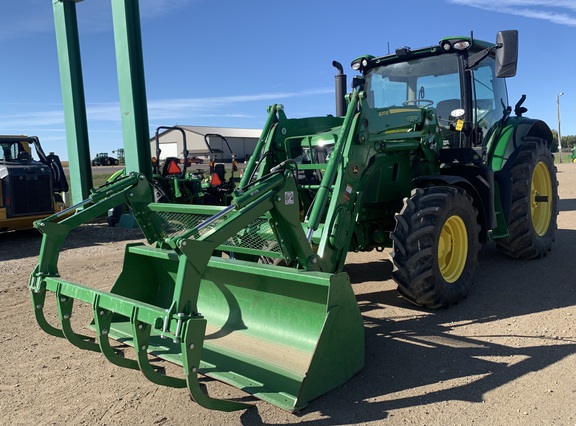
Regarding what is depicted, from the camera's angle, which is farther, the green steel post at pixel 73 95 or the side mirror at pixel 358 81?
the green steel post at pixel 73 95

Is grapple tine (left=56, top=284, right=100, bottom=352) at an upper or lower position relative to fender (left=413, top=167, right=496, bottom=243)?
lower

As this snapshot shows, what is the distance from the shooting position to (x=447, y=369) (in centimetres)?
365

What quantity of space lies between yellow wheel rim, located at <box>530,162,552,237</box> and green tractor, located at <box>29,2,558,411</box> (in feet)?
0.48

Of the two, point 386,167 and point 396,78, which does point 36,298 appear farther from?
point 396,78

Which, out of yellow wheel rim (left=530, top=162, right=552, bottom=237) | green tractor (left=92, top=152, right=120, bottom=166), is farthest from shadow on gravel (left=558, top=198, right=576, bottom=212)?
green tractor (left=92, top=152, right=120, bottom=166)

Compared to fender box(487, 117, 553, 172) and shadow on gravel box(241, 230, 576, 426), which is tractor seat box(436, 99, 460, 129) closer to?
fender box(487, 117, 553, 172)

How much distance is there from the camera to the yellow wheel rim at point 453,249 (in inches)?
198

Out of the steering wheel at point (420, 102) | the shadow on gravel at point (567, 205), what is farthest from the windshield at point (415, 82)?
the shadow on gravel at point (567, 205)

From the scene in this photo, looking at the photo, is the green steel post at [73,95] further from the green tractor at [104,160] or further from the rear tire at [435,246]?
the green tractor at [104,160]

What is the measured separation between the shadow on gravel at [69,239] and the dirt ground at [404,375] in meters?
3.82

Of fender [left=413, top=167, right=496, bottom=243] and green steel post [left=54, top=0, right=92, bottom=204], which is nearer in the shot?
fender [left=413, top=167, right=496, bottom=243]

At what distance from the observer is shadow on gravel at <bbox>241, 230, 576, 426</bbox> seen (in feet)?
10.7

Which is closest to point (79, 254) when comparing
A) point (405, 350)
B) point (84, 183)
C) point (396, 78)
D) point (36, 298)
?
point (84, 183)

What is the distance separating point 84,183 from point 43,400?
9.47 m
